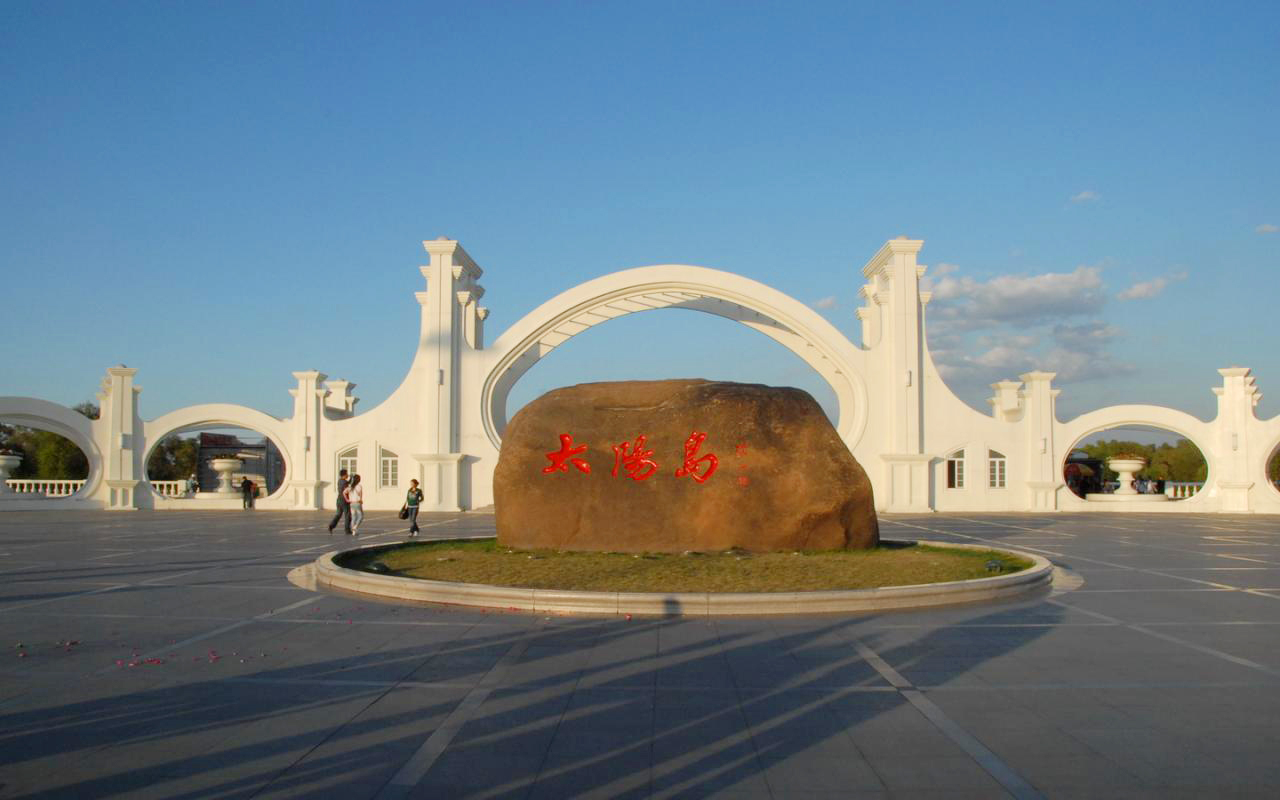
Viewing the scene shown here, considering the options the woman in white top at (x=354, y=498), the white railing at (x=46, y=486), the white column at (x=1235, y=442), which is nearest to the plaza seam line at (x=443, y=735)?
the woman in white top at (x=354, y=498)

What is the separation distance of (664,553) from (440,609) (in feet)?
12.9

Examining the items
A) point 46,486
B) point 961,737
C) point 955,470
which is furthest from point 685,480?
point 46,486

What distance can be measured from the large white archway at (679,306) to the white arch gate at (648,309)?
5 centimetres

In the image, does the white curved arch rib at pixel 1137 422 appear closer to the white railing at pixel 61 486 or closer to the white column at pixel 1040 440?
the white column at pixel 1040 440

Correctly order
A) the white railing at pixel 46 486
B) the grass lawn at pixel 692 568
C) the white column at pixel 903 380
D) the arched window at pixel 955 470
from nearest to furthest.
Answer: the grass lawn at pixel 692 568 → the white column at pixel 903 380 → the arched window at pixel 955 470 → the white railing at pixel 46 486

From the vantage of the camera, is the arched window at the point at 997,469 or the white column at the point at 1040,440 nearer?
the white column at the point at 1040,440

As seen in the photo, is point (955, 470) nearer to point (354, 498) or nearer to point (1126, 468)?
point (1126, 468)

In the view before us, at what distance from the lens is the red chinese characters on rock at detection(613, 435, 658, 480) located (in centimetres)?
1270

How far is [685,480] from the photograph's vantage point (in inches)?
496

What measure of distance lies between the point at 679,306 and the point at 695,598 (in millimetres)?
20668

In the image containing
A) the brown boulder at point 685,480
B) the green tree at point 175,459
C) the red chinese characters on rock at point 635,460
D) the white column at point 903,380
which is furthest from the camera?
the green tree at point 175,459

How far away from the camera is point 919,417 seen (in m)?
27.6

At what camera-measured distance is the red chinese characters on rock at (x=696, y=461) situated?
1256cm

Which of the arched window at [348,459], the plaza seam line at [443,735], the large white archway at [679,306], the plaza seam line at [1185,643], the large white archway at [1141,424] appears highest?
the large white archway at [679,306]
